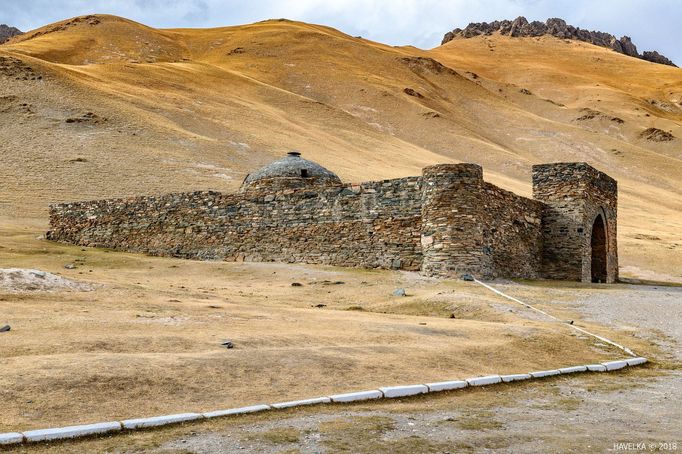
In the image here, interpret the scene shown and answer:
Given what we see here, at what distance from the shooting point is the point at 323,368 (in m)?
7.85

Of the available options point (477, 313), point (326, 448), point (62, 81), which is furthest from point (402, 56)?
point (326, 448)

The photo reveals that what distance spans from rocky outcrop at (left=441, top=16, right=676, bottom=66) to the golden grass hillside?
2484 cm

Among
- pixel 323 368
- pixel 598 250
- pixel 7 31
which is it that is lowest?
pixel 323 368

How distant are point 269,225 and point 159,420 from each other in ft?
53.8

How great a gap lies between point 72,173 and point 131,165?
3.29 m

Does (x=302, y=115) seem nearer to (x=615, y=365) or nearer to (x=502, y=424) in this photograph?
(x=615, y=365)

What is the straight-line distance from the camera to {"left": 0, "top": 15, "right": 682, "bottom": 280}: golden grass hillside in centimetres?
3869

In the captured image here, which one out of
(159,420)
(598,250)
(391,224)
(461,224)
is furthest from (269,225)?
(159,420)

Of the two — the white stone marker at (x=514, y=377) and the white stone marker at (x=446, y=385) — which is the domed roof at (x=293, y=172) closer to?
the white stone marker at (x=514, y=377)

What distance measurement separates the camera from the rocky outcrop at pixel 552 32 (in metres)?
168

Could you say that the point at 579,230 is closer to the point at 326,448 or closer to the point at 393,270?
the point at 393,270

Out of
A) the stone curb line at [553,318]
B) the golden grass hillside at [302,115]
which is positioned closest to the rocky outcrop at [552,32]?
the golden grass hillside at [302,115]

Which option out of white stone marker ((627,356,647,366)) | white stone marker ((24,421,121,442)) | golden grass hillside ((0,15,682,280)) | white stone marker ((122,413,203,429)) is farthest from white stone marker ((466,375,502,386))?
golden grass hillside ((0,15,682,280))

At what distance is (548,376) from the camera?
8617 mm
